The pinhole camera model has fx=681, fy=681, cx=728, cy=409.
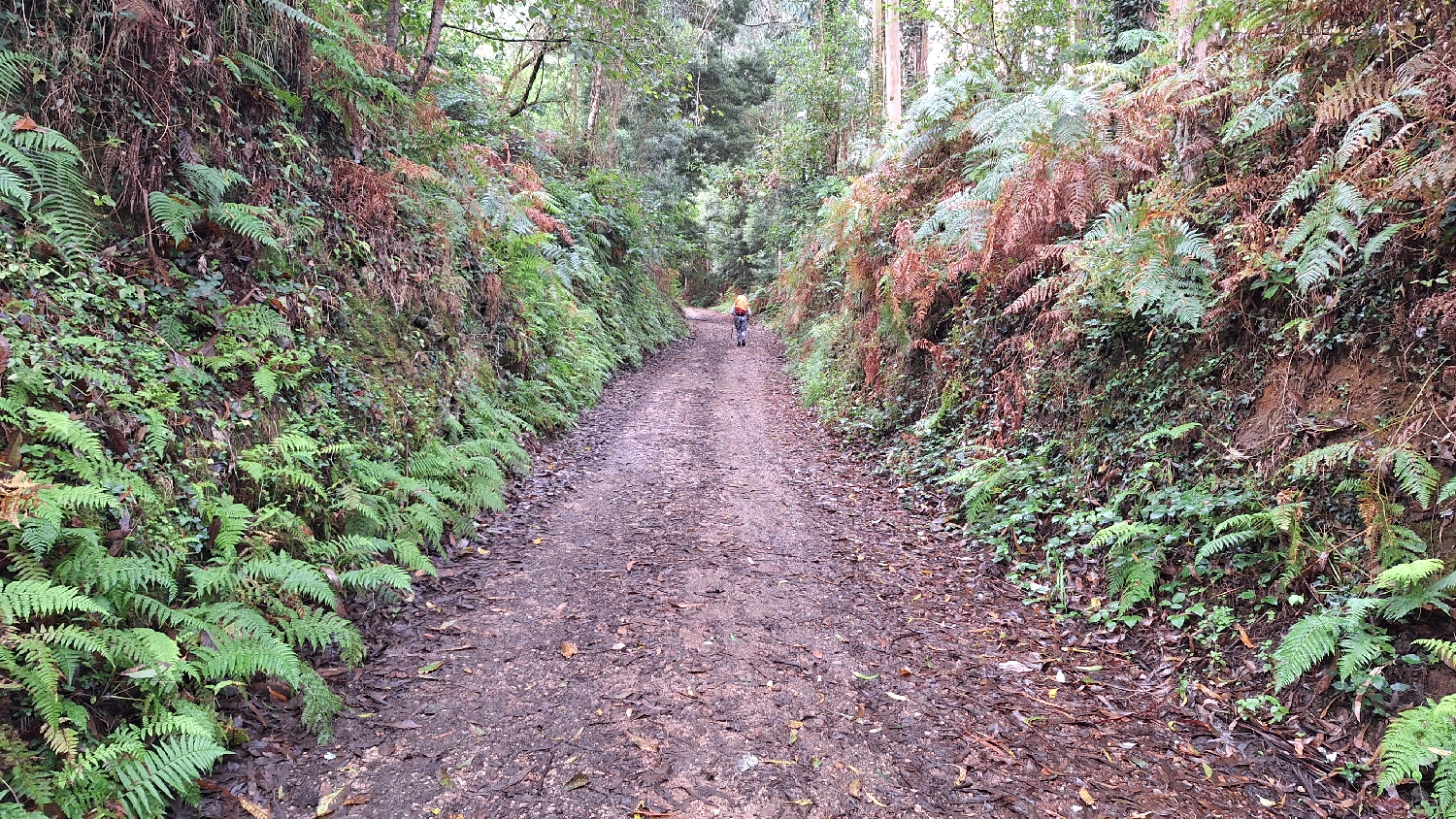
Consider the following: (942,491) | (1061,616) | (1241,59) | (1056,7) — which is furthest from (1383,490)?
(1056,7)

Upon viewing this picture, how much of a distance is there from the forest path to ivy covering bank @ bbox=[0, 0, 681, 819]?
1.50 feet

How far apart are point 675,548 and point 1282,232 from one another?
15.3ft

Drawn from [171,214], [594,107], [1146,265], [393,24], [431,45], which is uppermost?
[594,107]

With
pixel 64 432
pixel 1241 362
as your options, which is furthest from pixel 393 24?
pixel 1241 362

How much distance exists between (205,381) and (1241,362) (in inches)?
257

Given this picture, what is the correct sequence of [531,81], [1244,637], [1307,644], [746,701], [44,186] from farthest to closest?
[531,81], [44,186], [1244,637], [746,701], [1307,644]

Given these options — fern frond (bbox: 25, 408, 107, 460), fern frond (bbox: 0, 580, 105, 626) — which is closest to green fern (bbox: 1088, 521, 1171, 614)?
fern frond (bbox: 0, 580, 105, 626)

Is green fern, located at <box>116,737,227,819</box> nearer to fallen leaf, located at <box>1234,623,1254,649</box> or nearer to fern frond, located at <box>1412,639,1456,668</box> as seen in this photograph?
fallen leaf, located at <box>1234,623,1254,649</box>

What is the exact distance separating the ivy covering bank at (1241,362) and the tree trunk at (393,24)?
6911 millimetres

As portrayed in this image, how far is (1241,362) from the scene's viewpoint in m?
4.59

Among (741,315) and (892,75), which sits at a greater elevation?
(892,75)

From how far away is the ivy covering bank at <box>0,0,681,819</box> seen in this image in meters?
2.54

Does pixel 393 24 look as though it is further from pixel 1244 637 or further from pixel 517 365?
pixel 1244 637

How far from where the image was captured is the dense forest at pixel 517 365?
2867 mm
